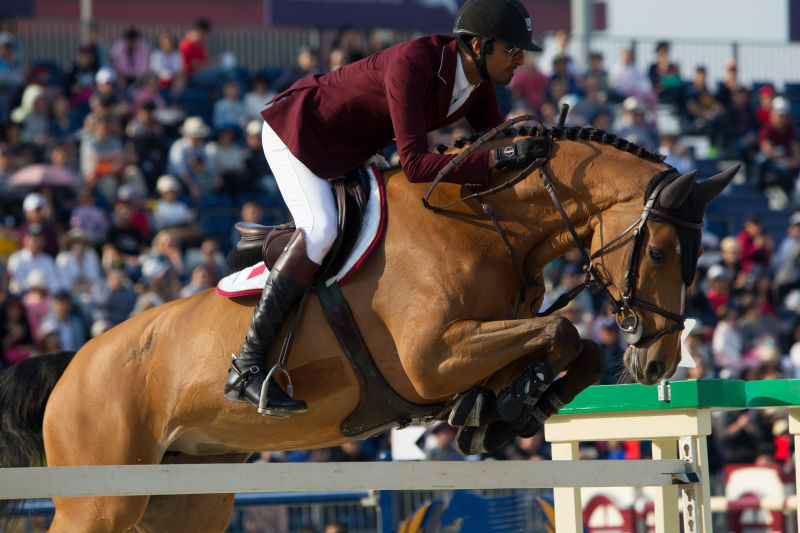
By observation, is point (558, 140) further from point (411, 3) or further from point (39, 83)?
point (411, 3)

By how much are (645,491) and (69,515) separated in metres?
4.39

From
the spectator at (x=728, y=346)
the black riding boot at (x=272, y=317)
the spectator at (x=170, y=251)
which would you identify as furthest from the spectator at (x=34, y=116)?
the black riding boot at (x=272, y=317)

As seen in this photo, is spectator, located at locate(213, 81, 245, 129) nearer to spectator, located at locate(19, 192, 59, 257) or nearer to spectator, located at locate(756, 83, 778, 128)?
spectator, located at locate(19, 192, 59, 257)

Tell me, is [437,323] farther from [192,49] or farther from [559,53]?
[559,53]

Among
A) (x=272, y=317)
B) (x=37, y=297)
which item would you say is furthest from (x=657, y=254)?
(x=37, y=297)

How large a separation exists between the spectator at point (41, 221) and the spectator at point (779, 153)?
9.73m

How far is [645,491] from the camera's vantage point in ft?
25.5

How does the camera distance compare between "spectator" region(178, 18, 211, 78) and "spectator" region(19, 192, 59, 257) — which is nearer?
"spectator" region(19, 192, 59, 257)

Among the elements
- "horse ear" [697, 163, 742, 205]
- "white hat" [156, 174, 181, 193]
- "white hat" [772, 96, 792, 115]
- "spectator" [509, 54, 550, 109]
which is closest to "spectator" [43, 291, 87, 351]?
"white hat" [156, 174, 181, 193]

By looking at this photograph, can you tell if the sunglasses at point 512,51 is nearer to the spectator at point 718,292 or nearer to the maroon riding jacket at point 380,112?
the maroon riding jacket at point 380,112

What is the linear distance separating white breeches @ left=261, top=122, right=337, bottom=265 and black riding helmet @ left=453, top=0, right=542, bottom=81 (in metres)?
0.79

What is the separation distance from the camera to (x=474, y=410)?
13.3ft

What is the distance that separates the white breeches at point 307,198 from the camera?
4.21m

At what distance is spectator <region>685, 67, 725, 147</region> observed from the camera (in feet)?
51.2
